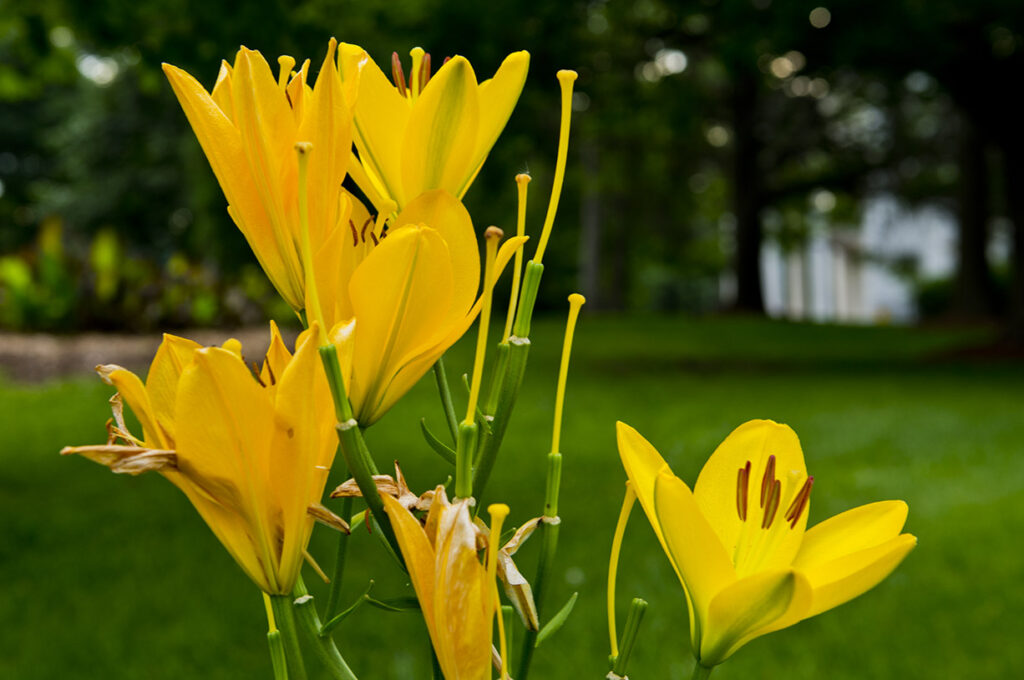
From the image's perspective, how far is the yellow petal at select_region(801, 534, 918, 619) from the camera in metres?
0.44

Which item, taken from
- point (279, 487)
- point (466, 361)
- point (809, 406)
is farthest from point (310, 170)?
point (466, 361)

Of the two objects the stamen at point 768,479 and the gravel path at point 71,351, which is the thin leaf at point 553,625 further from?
the gravel path at point 71,351

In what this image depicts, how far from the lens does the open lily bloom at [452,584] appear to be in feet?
1.45

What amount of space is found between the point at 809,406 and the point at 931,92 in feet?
17.9

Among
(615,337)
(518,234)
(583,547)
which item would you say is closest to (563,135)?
(518,234)

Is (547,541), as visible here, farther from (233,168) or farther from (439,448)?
(233,168)

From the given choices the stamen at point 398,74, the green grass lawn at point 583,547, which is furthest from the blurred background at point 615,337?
the stamen at point 398,74

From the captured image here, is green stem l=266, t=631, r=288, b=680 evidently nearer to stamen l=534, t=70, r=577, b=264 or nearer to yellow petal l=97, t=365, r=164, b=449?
yellow petal l=97, t=365, r=164, b=449

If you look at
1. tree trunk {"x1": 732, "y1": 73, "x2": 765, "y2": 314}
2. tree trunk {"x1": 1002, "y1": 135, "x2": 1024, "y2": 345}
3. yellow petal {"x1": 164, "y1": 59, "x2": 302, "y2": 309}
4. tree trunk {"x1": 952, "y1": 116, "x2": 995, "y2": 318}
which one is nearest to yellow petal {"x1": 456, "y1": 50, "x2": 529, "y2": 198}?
yellow petal {"x1": 164, "y1": 59, "x2": 302, "y2": 309}

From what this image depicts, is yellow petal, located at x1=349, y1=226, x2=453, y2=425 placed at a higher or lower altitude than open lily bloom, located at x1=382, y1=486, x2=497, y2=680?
higher

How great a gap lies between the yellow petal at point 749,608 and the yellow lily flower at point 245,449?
201 mm

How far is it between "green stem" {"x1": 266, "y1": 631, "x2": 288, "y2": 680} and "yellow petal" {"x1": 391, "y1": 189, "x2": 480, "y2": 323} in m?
0.19

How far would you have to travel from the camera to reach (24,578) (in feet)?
11.1

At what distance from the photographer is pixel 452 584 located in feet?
1.46
